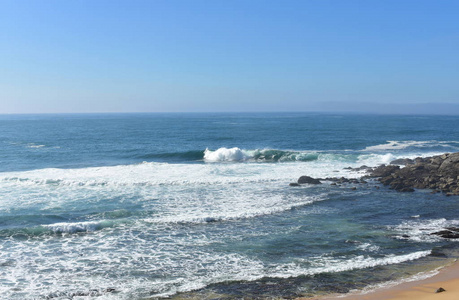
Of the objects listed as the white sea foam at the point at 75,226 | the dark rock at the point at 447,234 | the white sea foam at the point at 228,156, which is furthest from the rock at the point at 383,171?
the white sea foam at the point at 75,226

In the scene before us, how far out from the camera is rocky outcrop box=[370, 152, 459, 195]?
2397 cm

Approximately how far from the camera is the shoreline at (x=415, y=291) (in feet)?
32.9

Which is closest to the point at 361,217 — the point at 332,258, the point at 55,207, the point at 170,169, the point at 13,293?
the point at 332,258

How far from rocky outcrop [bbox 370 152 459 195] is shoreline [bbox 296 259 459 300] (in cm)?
1337

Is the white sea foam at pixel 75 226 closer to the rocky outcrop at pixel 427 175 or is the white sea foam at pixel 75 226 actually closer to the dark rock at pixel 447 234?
the dark rock at pixel 447 234

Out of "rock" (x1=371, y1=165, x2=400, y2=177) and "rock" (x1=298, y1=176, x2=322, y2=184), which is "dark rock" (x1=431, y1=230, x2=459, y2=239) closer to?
"rock" (x1=298, y1=176, x2=322, y2=184)

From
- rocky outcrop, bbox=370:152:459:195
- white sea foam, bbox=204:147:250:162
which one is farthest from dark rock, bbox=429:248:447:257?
white sea foam, bbox=204:147:250:162

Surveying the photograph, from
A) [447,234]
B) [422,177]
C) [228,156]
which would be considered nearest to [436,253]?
[447,234]

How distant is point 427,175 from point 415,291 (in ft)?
60.5

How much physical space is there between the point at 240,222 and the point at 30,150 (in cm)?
3623

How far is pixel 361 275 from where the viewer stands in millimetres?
11602

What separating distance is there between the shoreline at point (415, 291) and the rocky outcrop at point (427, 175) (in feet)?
43.9

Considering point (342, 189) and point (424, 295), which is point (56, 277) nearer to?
point (424, 295)

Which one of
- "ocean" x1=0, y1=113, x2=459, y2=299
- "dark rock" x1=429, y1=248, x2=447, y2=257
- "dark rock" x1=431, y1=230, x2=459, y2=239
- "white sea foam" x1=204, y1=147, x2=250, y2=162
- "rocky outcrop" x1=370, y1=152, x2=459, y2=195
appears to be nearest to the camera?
"ocean" x1=0, y1=113, x2=459, y2=299
